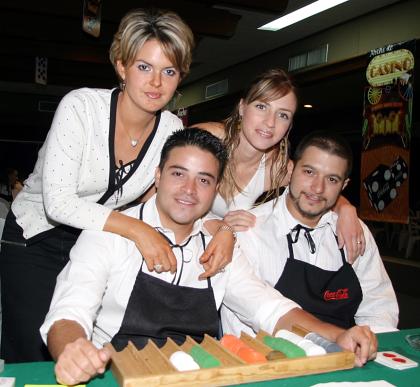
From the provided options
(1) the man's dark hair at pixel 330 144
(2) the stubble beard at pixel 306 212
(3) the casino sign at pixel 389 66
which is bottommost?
(2) the stubble beard at pixel 306 212

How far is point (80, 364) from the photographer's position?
112 centimetres

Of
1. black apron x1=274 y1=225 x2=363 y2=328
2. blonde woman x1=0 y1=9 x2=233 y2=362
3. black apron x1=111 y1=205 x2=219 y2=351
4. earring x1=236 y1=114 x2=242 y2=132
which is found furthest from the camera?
earring x1=236 y1=114 x2=242 y2=132

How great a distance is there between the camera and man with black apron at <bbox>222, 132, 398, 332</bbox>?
6.95 ft

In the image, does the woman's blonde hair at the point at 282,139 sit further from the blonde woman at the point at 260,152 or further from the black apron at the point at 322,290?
the black apron at the point at 322,290

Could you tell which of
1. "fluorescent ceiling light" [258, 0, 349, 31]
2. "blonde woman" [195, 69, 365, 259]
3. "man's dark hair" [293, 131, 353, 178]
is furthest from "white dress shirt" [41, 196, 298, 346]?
"fluorescent ceiling light" [258, 0, 349, 31]

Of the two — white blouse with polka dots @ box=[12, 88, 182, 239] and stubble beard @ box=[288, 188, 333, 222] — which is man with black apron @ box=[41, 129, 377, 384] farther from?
stubble beard @ box=[288, 188, 333, 222]

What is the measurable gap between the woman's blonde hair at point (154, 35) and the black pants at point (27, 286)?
75 centimetres

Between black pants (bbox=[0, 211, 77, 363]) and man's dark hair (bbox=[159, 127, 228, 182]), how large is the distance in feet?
1.64

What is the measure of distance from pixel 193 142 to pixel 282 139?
2.74 feet

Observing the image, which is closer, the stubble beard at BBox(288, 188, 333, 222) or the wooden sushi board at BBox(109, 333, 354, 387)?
the wooden sushi board at BBox(109, 333, 354, 387)

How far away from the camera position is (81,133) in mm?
1834

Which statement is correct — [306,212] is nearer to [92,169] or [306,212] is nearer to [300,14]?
[92,169]

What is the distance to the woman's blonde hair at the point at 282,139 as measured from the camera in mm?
2396

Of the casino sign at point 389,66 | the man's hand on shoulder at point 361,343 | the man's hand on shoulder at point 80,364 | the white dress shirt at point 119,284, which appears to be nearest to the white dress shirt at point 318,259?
the white dress shirt at point 119,284
